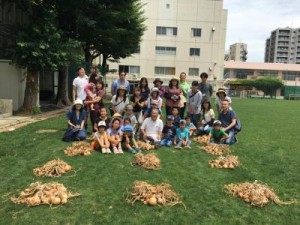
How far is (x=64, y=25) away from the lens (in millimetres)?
18844

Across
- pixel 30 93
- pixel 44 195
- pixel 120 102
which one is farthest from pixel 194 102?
pixel 30 93

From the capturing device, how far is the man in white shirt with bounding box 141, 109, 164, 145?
9211 mm

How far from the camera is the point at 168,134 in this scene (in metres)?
9.40

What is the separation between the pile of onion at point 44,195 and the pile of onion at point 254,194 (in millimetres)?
2505

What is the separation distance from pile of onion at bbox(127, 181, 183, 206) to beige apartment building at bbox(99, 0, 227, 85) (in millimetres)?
47312

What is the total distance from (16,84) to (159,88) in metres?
8.14

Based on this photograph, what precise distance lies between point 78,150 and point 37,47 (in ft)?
24.3

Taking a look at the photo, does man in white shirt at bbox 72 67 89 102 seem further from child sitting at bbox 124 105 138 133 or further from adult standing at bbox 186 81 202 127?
adult standing at bbox 186 81 202 127

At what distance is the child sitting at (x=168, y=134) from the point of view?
9234 millimetres

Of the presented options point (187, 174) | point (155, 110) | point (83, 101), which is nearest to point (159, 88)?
point (155, 110)

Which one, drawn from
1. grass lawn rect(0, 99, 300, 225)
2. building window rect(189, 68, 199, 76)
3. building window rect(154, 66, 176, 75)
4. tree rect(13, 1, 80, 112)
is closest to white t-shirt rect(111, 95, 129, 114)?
grass lawn rect(0, 99, 300, 225)

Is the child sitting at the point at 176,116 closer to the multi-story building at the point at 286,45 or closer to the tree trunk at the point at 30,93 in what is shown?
→ the tree trunk at the point at 30,93

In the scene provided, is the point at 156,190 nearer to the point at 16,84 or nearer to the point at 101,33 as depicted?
the point at 16,84

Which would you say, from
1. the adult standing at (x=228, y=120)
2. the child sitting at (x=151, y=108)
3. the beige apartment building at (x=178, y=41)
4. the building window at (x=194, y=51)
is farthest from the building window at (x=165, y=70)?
the child sitting at (x=151, y=108)
